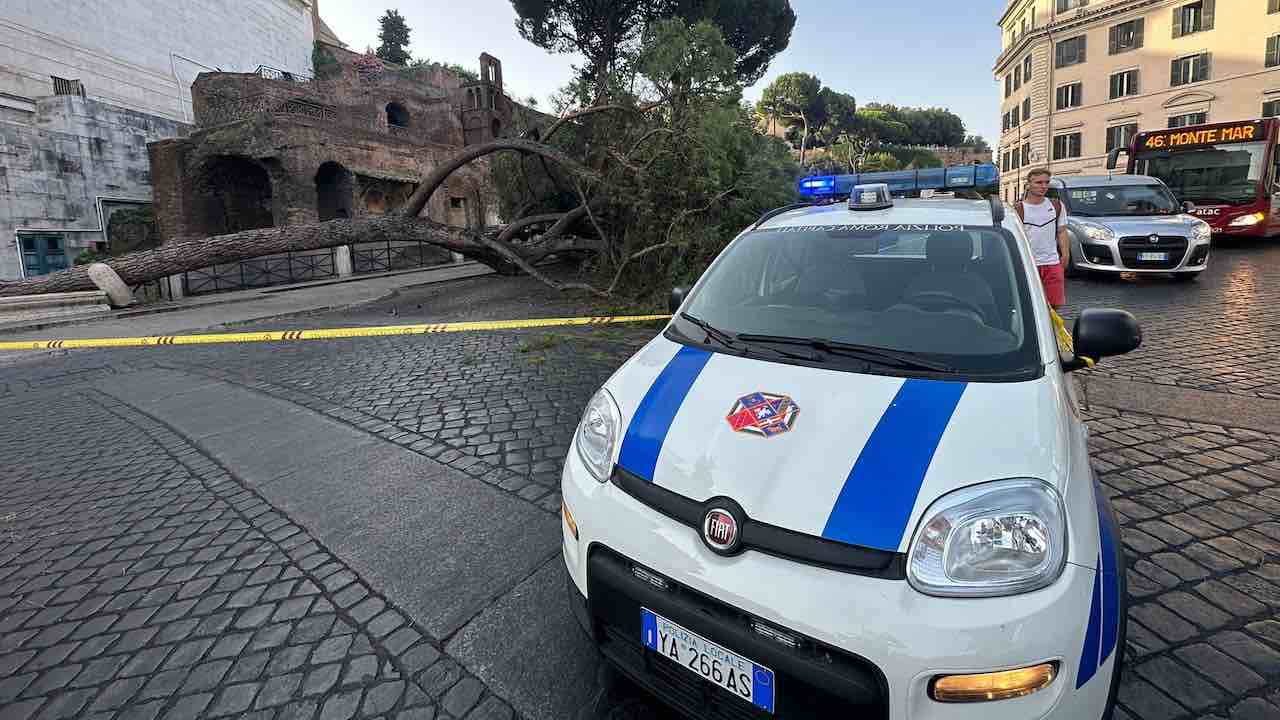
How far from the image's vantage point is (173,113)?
3300 cm

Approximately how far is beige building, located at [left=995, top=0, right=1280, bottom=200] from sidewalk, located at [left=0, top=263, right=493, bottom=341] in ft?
A: 145

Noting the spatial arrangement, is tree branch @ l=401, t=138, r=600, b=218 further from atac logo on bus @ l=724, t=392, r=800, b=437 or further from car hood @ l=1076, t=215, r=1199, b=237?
atac logo on bus @ l=724, t=392, r=800, b=437

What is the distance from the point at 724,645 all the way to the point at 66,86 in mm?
37413

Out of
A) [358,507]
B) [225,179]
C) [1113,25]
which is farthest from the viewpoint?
[1113,25]

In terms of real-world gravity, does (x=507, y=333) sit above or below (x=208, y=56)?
below

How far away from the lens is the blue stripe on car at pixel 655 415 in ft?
6.41

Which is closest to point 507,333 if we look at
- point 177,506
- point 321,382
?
point 321,382

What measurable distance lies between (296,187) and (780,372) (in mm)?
25014

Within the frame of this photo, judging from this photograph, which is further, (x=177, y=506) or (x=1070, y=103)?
(x=1070, y=103)

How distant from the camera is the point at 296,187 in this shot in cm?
2261

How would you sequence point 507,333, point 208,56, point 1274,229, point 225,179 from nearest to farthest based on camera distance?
point 507,333 < point 1274,229 < point 225,179 < point 208,56

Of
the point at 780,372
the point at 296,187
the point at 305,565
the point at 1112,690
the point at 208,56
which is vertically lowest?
the point at 305,565

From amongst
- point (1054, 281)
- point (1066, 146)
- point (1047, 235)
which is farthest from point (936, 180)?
point (1054, 281)

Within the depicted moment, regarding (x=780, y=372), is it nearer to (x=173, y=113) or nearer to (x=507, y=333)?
(x=507, y=333)
